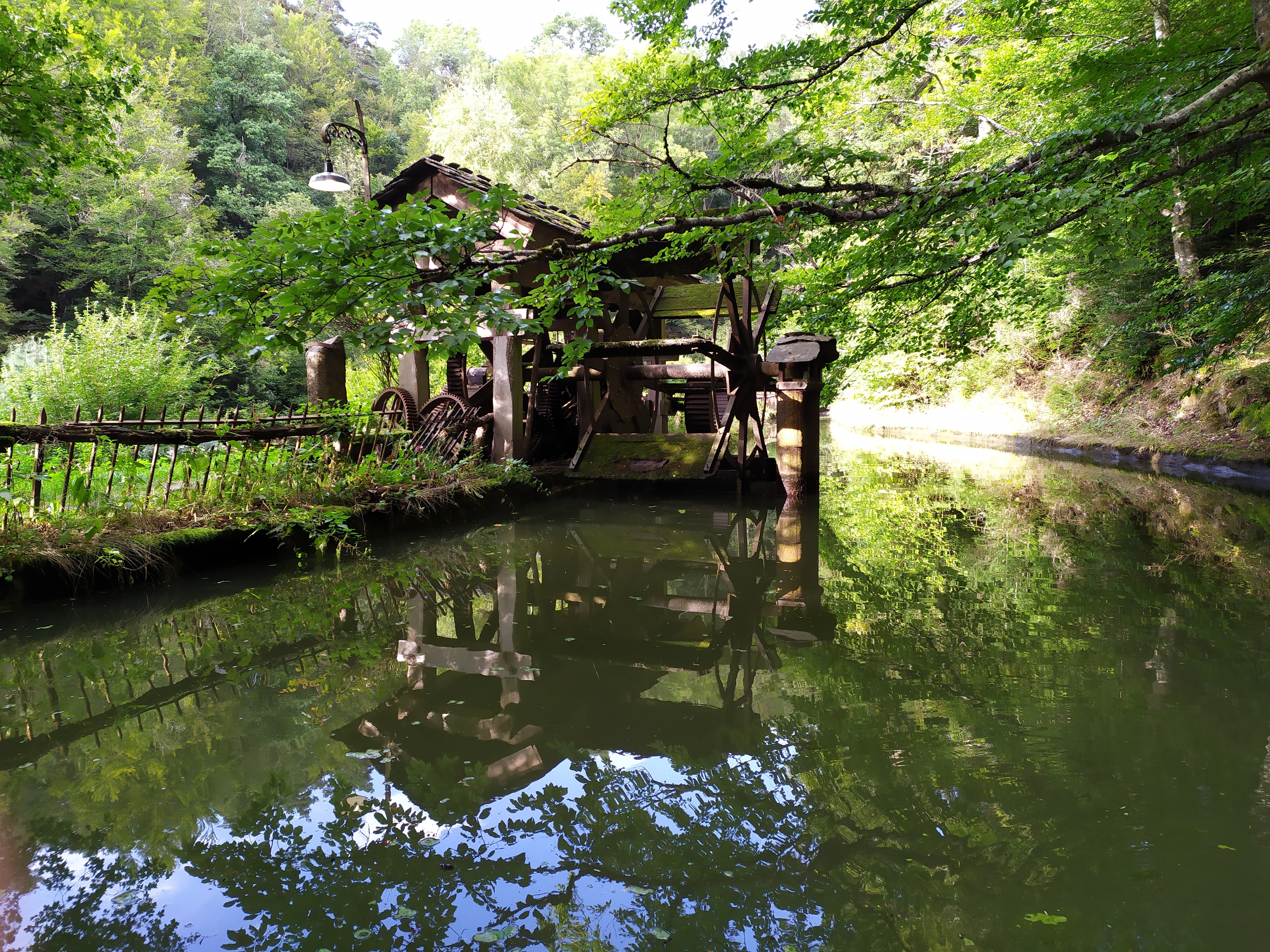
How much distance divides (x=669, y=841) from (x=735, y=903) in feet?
1.07

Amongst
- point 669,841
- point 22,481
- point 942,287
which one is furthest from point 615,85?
point 669,841

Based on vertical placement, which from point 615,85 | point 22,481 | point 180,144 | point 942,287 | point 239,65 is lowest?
point 22,481

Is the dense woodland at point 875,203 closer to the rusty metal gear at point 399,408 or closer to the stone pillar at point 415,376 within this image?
the rusty metal gear at point 399,408

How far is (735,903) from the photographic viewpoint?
6.35 feet

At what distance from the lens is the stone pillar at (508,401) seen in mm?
9516

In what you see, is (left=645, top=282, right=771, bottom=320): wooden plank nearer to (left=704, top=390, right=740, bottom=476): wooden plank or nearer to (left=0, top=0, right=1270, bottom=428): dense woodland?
(left=0, top=0, right=1270, bottom=428): dense woodland

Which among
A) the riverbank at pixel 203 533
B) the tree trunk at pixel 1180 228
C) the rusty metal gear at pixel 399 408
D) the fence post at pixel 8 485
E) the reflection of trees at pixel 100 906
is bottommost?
the reflection of trees at pixel 100 906

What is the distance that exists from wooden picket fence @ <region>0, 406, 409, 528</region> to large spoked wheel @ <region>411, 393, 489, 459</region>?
1.54 meters

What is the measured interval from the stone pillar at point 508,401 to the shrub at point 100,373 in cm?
517

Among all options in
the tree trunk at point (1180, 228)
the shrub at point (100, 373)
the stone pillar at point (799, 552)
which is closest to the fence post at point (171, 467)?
the stone pillar at point (799, 552)

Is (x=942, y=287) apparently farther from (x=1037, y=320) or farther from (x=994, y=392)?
(x=994, y=392)

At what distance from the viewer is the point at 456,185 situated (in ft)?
31.9

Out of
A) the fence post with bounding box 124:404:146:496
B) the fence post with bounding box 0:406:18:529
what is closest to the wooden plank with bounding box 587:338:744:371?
the fence post with bounding box 124:404:146:496

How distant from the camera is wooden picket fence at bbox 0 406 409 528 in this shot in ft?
16.4
